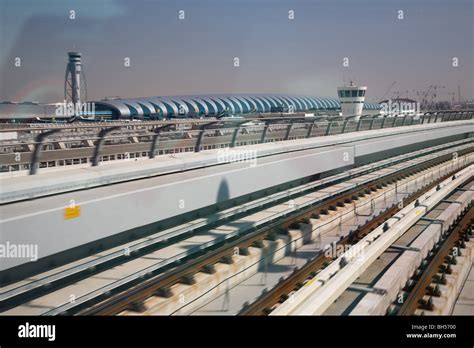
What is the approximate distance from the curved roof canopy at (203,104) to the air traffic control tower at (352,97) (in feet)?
68.8

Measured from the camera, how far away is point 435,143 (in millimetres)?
28312

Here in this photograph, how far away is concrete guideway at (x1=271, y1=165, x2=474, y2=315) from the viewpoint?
19.5 feet

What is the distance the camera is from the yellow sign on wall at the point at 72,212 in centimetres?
578

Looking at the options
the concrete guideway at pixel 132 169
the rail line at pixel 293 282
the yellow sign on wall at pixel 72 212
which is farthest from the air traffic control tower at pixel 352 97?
the yellow sign on wall at pixel 72 212

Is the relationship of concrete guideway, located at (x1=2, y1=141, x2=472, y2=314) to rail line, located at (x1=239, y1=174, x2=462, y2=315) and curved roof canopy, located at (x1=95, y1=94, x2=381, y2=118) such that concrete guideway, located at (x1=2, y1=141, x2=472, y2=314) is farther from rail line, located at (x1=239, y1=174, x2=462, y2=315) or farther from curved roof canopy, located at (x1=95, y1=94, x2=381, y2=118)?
curved roof canopy, located at (x1=95, y1=94, x2=381, y2=118)

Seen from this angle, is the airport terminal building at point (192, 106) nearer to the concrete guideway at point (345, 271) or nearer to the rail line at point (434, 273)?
the concrete guideway at point (345, 271)

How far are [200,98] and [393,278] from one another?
58337 mm

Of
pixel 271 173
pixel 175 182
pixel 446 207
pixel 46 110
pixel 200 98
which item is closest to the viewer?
pixel 175 182

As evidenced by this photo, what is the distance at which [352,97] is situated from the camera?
3312 centimetres

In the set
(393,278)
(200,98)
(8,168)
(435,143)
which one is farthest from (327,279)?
(200,98)

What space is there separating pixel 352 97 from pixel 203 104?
30728 mm

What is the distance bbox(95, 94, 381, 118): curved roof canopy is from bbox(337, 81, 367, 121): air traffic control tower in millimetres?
20978

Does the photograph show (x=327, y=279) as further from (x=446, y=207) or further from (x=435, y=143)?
(x=435, y=143)

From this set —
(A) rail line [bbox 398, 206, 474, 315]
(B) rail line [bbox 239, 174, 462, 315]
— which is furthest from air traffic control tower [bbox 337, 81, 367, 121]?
(B) rail line [bbox 239, 174, 462, 315]
